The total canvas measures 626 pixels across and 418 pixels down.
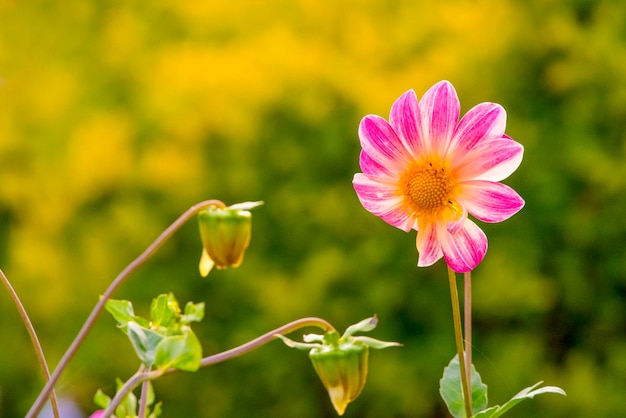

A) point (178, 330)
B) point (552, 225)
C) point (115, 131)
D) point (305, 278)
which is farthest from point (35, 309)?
point (178, 330)

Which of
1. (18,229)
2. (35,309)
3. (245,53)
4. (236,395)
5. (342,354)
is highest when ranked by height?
(245,53)

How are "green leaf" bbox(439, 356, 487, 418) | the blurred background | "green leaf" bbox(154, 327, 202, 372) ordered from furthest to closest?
the blurred background, "green leaf" bbox(439, 356, 487, 418), "green leaf" bbox(154, 327, 202, 372)

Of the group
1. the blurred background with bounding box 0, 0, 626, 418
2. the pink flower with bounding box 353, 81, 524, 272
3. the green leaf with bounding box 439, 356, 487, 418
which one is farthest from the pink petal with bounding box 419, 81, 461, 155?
the blurred background with bounding box 0, 0, 626, 418

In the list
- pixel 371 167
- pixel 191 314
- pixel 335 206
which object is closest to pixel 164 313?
pixel 191 314

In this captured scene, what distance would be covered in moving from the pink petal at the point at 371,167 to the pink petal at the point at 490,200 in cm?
4

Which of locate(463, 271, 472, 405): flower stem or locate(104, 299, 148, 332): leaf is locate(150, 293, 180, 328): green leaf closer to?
locate(104, 299, 148, 332): leaf

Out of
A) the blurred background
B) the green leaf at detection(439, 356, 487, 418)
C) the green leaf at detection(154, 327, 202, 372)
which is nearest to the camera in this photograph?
the green leaf at detection(154, 327, 202, 372)

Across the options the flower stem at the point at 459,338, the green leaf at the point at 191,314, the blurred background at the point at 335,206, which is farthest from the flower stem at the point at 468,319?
the blurred background at the point at 335,206

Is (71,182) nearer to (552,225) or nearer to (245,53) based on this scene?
(245,53)

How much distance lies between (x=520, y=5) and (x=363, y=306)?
0.65 m

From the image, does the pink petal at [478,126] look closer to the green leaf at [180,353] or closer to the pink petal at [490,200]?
the pink petal at [490,200]

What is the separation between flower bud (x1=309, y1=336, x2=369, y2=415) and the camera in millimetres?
388

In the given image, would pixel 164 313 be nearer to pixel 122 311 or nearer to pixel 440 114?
pixel 122 311

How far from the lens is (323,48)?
183cm
